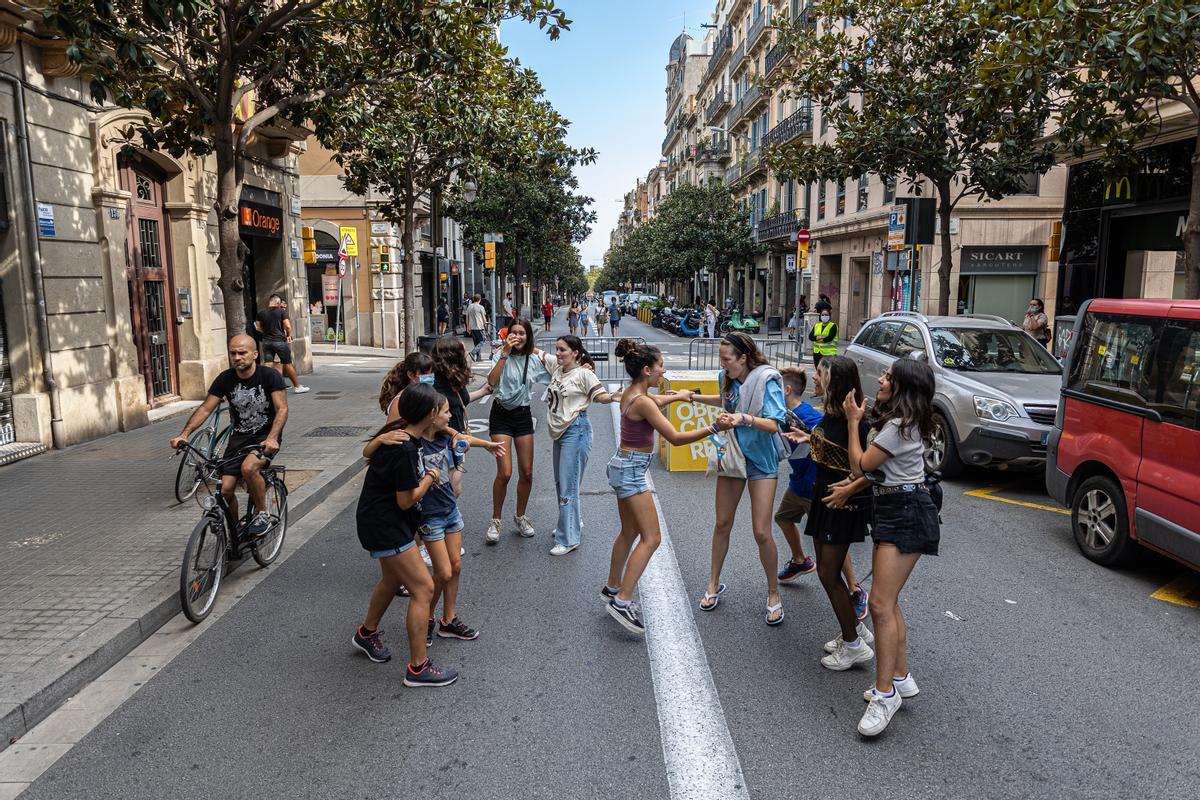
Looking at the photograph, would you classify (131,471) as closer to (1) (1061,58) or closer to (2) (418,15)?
(2) (418,15)

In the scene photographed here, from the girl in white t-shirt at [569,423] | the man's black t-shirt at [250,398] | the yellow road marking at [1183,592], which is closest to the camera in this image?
Result: the yellow road marking at [1183,592]

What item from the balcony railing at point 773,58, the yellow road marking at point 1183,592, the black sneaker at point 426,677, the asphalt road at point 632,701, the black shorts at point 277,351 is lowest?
the yellow road marking at point 1183,592

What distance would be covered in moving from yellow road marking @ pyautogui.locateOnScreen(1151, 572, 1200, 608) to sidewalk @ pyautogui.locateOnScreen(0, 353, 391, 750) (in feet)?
21.3

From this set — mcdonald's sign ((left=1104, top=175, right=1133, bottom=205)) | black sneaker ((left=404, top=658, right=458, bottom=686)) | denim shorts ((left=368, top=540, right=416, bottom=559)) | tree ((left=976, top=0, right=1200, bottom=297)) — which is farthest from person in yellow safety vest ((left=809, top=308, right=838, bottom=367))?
denim shorts ((left=368, top=540, right=416, bottom=559))

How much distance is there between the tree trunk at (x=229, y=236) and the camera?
8.48 meters

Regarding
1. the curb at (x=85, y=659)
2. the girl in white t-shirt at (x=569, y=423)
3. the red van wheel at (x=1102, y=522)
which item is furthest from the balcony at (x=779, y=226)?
the curb at (x=85, y=659)

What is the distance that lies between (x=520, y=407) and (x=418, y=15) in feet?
16.3

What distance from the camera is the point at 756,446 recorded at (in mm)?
5078

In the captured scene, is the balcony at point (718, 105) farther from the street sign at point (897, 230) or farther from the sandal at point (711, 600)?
the sandal at point (711, 600)

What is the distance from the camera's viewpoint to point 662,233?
170ft

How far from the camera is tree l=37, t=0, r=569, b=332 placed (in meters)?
7.75

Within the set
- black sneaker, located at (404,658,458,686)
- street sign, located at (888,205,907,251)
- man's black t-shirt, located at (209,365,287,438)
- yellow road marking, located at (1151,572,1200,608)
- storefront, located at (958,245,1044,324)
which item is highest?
street sign, located at (888,205,907,251)

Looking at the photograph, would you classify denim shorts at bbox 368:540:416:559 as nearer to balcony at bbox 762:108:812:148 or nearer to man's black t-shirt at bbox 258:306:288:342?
man's black t-shirt at bbox 258:306:288:342

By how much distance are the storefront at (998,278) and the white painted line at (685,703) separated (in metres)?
21.1
